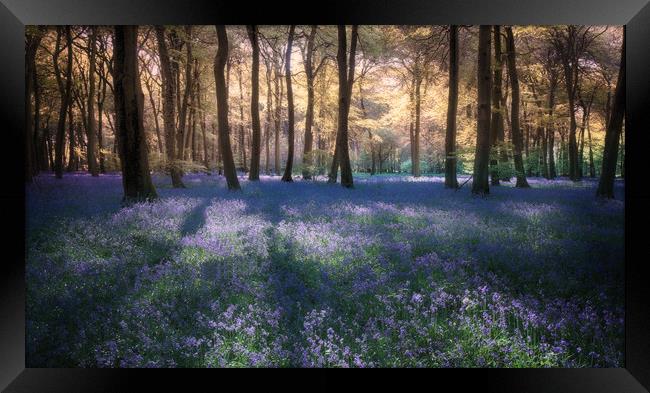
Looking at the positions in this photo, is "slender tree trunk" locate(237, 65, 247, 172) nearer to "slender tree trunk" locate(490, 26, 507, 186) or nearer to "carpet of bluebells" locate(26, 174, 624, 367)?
"carpet of bluebells" locate(26, 174, 624, 367)

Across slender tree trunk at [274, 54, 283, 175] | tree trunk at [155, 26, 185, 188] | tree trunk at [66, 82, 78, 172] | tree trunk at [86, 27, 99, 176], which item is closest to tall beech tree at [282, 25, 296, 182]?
slender tree trunk at [274, 54, 283, 175]

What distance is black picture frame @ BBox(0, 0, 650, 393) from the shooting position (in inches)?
164

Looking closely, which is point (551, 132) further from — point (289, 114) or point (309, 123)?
point (289, 114)

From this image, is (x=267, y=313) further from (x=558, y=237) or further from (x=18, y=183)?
(x=558, y=237)

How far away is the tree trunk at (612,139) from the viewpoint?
186 inches

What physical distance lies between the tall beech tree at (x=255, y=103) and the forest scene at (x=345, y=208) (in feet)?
0.21

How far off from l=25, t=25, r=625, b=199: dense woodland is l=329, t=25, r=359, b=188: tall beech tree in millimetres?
45

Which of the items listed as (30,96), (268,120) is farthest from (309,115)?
(30,96)

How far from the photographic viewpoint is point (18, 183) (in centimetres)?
461

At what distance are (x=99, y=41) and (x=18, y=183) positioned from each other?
130 inches

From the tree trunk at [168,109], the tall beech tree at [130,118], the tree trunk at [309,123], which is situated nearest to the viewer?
the tall beech tree at [130,118]

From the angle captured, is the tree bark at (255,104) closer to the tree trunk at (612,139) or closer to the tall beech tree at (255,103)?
the tall beech tree at (255,103)

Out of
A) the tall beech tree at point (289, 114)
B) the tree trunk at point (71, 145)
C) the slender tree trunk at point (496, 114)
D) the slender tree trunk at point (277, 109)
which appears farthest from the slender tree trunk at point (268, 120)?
the slender tree trunk at point (496, 114)
